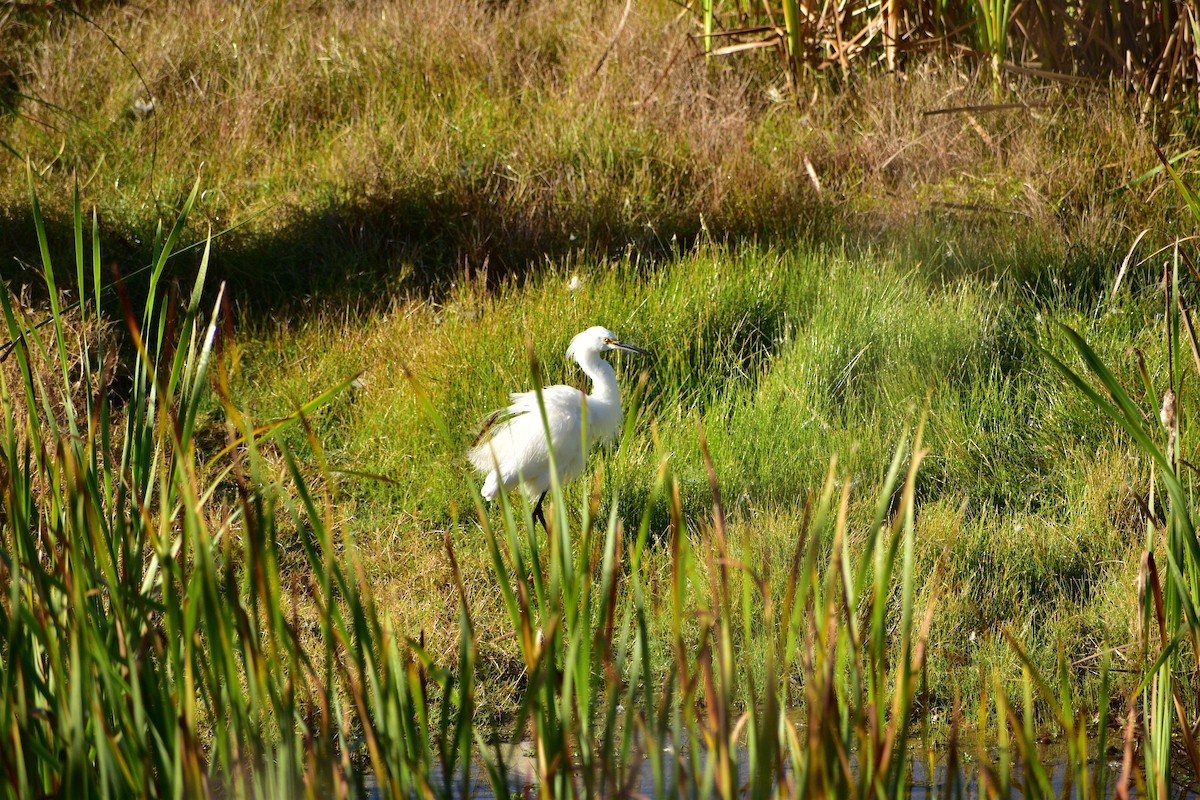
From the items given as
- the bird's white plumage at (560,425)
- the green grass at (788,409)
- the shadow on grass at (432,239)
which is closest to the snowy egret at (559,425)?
the bird's white plumage at (560,425)

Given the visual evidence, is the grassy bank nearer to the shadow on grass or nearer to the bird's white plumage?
the shadow on grass

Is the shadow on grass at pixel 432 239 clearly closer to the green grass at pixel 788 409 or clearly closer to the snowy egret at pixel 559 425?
the green grass at pixel 788 409

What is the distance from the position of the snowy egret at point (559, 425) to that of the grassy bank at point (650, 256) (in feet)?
0.58

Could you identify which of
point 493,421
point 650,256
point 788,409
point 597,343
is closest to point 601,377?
point 597,343

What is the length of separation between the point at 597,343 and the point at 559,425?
41 cm

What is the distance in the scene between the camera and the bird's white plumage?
424cm

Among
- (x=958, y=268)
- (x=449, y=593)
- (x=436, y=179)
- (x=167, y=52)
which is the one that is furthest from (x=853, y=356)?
(x=167, y=52)

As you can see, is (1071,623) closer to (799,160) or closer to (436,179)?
(799,160)

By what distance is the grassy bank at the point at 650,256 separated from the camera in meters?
4.00

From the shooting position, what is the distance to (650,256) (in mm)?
5734

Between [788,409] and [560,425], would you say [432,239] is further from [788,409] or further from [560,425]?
[788,409]

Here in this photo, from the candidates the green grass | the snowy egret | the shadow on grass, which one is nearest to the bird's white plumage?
the snowy egret

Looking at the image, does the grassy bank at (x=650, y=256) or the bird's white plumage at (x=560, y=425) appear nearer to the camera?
the grassy bank at (x=650, y=256)

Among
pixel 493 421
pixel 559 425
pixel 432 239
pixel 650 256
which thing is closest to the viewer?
pixel 559 425
